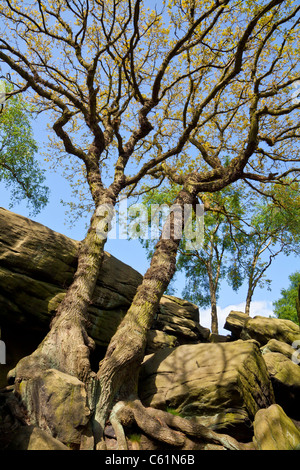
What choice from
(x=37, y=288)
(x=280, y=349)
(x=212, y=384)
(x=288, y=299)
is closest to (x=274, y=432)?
(x=212, y=384)

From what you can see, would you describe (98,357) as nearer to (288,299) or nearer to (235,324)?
(235,324)

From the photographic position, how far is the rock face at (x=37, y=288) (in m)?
8.98

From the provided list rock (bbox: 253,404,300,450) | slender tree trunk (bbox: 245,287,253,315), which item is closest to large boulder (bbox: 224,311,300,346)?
rock (bbox: 253,404,300,450)

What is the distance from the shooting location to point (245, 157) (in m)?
11.4

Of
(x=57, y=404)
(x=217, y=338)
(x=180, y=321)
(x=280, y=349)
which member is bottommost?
(x=57, y=404)

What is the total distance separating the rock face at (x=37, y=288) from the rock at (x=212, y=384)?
2.43 metres

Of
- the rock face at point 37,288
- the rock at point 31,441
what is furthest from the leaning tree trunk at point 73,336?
the rock at point 31,441

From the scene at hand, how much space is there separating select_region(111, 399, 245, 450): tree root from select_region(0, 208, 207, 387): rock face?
3856mm

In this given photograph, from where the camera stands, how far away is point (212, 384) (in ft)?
23.6

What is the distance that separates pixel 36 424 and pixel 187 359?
4470 millimetres

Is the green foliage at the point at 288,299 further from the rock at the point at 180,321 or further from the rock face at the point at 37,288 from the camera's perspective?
the rock face at the point at 37,288

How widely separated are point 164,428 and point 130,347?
73.9 inches

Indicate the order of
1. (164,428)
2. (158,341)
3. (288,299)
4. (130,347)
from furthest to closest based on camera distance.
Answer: (288,299), (158,341), (130,347), (164,428)

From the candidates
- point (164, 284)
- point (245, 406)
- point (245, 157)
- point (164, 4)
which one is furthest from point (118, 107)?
point (245, 406)
